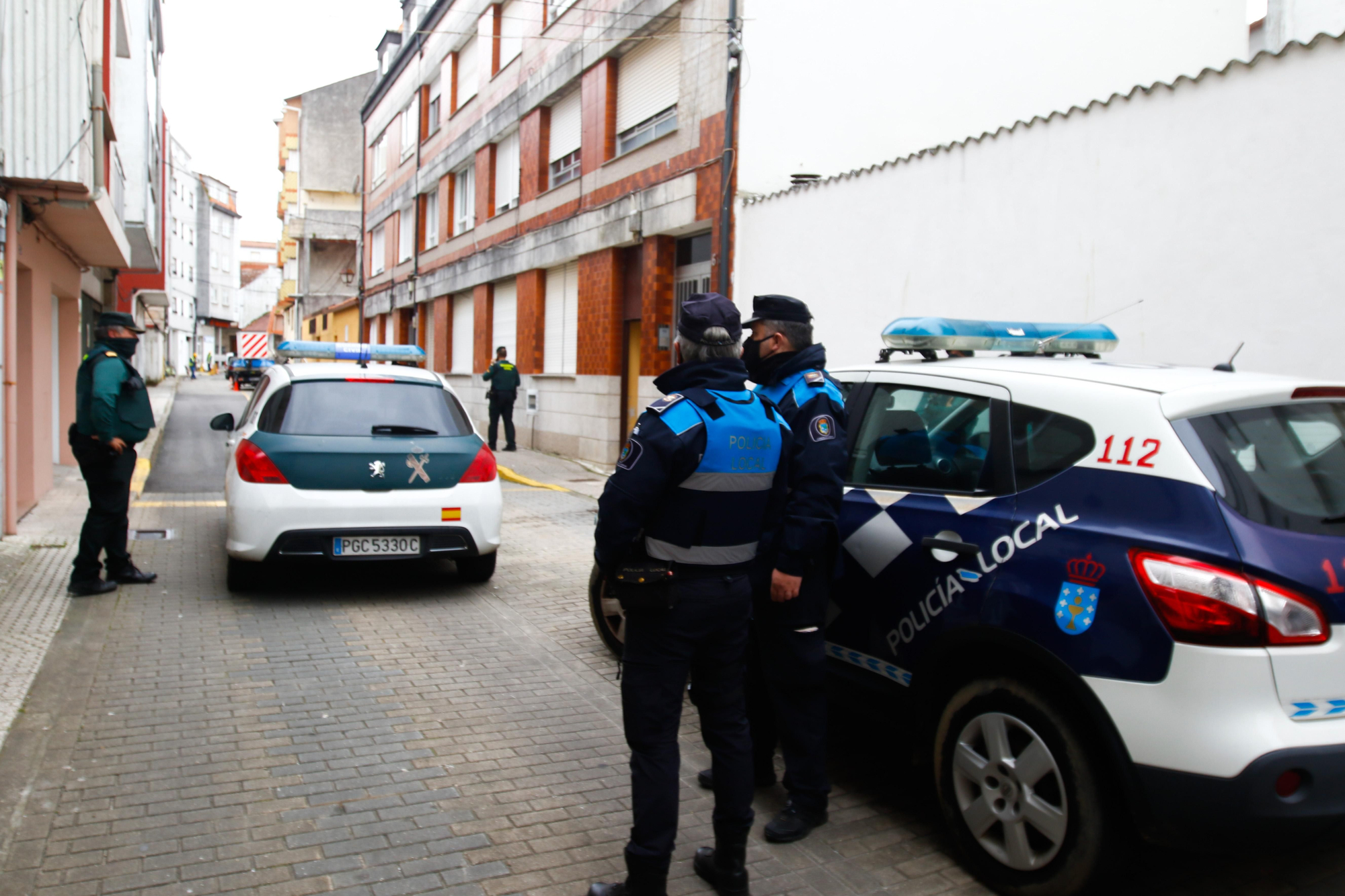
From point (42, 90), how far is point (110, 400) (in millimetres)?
3289

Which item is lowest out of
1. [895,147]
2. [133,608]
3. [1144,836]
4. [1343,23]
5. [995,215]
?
[133,608]

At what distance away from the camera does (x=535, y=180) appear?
19.0 meters

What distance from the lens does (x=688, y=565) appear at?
2.97 metres

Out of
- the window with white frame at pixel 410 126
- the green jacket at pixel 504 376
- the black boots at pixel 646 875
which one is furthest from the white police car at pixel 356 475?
the window with white frame at pixel 410 126

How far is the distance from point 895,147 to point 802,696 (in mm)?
10071

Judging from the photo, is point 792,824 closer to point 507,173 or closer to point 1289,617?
point 1289,617

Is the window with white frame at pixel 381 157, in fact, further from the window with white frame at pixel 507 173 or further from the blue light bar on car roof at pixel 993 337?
the blue light bar on car roof at pixel 993 337

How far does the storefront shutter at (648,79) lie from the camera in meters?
A: 14.2

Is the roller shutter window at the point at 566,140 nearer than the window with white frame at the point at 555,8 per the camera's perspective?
Yes

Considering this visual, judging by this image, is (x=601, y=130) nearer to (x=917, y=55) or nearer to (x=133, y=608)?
(x=917, y=55)

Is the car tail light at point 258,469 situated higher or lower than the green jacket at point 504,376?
lower

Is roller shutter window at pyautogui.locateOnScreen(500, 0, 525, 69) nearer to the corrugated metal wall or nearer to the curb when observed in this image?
the curb

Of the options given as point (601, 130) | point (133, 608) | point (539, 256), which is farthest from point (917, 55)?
point (133, 608)

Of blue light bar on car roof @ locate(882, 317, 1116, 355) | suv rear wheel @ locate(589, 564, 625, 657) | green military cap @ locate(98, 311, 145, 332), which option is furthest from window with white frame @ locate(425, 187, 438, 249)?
blue light bar on car roof @ locate(882, 317, 1116, 355)
